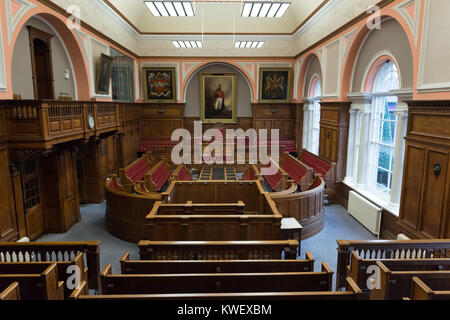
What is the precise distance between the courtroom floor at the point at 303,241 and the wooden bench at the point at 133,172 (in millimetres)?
1188

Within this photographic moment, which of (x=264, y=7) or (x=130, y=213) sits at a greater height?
(x=264, y=7)

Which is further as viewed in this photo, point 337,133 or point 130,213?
point 337,133

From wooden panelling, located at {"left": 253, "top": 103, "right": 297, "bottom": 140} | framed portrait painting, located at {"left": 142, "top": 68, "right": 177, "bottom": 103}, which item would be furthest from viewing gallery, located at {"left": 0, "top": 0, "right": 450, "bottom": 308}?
wooden panelling, located at {"left": 253, "top": 103, "right": 297, "bottom": 140}

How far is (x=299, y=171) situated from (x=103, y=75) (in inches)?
301

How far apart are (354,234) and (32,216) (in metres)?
7.97

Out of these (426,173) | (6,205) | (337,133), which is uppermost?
(337,133)

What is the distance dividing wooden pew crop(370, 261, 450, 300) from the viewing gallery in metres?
0.03

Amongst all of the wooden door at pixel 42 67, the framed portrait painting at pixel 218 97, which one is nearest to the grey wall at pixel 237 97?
the framed portrait painting at pixel 218 97

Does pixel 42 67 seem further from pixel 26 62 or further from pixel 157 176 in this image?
pixel 157 176

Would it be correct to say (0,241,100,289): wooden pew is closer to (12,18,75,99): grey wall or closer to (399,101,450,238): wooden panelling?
(12,18,75,99): grey wall

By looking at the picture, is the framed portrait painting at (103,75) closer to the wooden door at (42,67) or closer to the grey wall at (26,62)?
the grey wall at (26,62)

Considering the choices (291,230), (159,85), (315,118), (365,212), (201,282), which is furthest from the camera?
(159,85)

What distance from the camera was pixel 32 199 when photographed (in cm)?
718

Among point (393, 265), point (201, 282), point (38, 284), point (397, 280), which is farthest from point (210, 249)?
point (393, 265)
